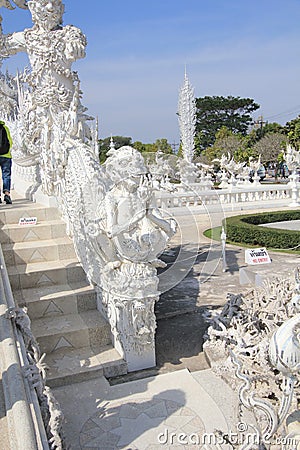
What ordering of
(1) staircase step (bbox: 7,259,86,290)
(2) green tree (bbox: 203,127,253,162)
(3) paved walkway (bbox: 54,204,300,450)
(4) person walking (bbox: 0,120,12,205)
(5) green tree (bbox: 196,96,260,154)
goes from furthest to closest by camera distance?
(5) green tree (bbox: 196,96,260,154)
(2) green tree (bbox: 203,127,253,162)
(4) person walking (bbox: 0,120,12,205)
(1) staircase step (bbox: 7,259,86,290)
(3) paved walkway (bbox: 54,204,300,450)

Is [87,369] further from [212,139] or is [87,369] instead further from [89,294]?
[212,139]

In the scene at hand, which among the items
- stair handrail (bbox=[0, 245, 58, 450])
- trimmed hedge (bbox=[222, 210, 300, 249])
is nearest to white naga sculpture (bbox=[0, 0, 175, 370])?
stair handrail (bbox=[0, 245, 58, 450])

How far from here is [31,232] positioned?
5.61 meters

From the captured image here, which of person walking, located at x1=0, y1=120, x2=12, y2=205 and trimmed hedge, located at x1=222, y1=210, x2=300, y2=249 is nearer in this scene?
person walking, located at x1=0, y1=120, x2=12, y2=205

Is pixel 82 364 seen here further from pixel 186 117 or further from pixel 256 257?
pixel 186 117

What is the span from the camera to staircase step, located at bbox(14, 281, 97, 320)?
4434 mm

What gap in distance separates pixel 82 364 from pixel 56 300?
84cm

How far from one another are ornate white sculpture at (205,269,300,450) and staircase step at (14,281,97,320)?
139 centimetres

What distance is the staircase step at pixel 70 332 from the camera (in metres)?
4.08

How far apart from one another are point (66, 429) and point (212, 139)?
167 ft

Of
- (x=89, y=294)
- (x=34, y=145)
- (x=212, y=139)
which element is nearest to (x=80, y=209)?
(x=89, y=294)

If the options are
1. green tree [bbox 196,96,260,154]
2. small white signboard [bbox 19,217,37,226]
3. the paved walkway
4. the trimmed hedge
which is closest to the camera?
the paved walkway

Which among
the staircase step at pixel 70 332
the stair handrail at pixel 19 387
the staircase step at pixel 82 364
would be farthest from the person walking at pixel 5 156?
the stair handrail at pixel 19 387

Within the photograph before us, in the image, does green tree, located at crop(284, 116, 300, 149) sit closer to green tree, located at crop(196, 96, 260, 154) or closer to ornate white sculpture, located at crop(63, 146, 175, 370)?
green tree, located at crop(196, 96, 260, 154)
